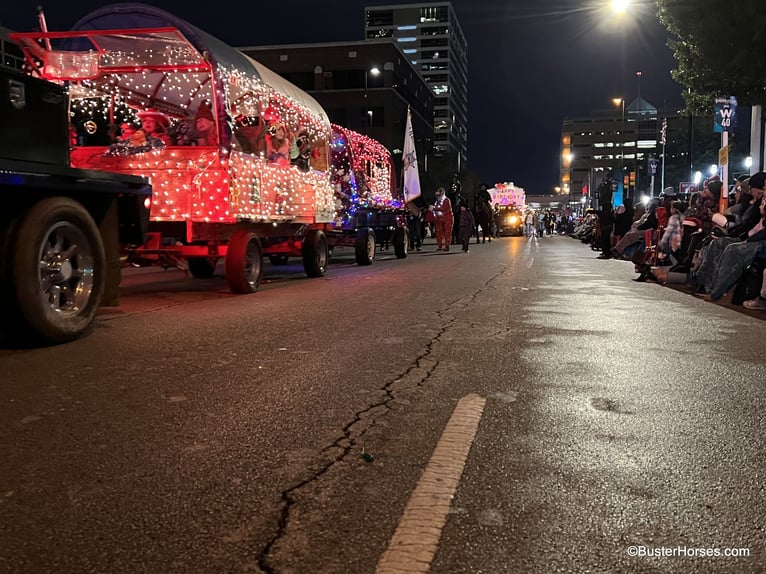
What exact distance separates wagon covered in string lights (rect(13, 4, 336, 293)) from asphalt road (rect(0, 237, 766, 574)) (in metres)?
2.98

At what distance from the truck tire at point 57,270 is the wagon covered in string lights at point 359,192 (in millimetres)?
9195

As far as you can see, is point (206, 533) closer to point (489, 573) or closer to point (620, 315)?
point (489, 573)

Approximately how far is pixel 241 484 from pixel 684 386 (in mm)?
3202

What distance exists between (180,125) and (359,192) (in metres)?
7.28

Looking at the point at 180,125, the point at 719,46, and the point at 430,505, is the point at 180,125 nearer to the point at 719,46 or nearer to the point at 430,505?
the point at 430,505

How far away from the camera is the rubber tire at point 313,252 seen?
44.0ft

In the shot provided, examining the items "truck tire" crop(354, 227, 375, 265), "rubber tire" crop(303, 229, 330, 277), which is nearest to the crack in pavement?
"rubber tire" crop(303, 229, 330, 277)

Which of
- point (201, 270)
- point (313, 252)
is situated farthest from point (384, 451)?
point (201, 270)

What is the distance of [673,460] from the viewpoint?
3354mm

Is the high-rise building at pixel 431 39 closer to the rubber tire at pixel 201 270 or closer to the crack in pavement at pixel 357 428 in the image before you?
the rubber tire at pixel 201 270

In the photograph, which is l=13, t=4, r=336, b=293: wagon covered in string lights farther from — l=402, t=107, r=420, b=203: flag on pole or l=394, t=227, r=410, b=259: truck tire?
l=402, t=107, r=420, b=203: flag on pole

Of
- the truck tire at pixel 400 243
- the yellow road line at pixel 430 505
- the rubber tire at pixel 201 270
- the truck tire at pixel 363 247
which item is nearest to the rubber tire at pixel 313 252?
the rubber tire at pixel 201 270

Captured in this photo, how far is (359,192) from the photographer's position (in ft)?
58.0

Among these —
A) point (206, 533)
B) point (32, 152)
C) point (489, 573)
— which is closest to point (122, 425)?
point (206, 533)
